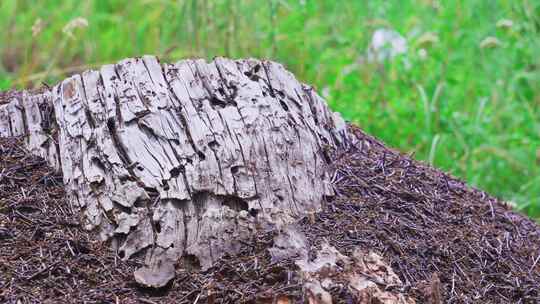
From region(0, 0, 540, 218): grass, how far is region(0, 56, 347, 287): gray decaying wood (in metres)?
1.75

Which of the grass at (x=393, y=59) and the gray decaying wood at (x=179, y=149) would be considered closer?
the gray decaying wood at (x=179, y=149)

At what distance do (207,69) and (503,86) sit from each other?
3110 millimetres

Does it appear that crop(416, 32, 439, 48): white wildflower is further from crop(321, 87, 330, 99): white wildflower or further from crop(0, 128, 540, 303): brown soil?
crop(0, 128, 540, 303): brown soil

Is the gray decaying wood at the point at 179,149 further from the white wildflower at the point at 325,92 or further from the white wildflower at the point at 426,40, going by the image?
the white wildflower at the point at 325,92

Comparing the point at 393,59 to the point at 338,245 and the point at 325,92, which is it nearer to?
the point at 325,92

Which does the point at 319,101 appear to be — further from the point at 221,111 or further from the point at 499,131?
the point at 499,131

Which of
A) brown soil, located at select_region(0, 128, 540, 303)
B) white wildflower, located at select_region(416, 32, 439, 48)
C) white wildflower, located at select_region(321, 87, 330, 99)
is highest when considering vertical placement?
white wildflower, located at select_region(416, 32, 439, 48)

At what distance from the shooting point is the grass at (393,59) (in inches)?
200

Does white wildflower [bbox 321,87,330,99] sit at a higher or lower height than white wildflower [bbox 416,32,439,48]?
lower

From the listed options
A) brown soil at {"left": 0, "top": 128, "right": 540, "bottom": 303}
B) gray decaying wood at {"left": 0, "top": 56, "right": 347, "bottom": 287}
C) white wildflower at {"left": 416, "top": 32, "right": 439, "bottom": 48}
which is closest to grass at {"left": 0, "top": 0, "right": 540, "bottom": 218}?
white wildflower at {"left": 416, "top": 32, "right": 439, "bottom": 48}

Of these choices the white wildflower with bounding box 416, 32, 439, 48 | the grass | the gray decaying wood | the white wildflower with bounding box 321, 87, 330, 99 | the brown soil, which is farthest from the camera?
the white wildflower with bounding box 321, 87, 330, 99

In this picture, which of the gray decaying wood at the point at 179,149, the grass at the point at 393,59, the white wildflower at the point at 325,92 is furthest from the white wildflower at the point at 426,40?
the gray decaying wood at the point at 179,149

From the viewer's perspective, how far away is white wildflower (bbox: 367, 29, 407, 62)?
5.57 metres

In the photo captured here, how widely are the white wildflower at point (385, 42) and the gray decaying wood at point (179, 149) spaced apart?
2.45 meters
